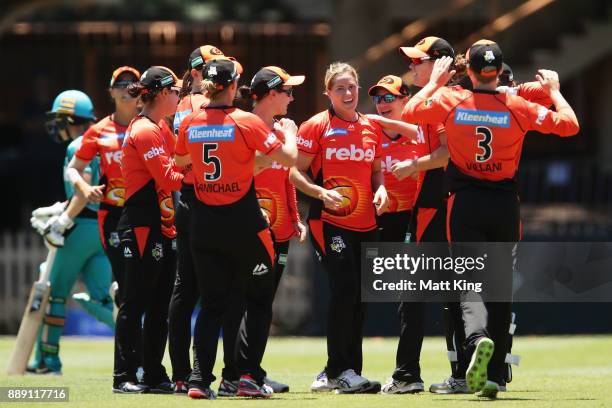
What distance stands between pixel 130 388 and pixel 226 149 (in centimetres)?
197

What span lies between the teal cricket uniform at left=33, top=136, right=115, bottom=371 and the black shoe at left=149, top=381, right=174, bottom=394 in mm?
2717

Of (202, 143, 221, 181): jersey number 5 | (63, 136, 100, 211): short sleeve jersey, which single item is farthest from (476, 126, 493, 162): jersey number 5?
(63, 136, 100, 211): short sleeve jersey

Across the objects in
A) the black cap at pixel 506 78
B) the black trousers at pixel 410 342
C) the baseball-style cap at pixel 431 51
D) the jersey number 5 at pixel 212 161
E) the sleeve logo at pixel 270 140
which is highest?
the baseball-style cap at pixel 431 51

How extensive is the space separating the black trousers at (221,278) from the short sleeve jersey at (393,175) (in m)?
1.53

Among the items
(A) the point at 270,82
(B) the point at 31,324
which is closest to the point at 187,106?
(A) the point at 270,82

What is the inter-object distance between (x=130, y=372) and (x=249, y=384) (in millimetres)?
1027

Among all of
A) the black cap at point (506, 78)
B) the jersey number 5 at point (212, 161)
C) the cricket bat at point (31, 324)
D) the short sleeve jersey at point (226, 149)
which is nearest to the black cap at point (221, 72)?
the short sleeve jersey at point (226, 149)

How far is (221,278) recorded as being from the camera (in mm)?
9000

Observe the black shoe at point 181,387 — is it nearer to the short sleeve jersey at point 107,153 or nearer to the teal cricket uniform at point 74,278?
the short sleeve jersey at point 107,153

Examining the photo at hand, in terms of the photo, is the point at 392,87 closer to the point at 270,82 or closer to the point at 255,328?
the point at 270,82

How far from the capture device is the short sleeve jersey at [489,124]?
9.12 m

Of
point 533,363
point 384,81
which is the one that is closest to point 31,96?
point 533,363

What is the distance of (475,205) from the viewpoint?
9.12 m

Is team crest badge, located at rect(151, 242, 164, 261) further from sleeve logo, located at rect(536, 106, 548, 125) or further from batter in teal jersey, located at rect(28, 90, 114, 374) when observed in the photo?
sleeve logo, located at rect(536, 106, 548, 125)
